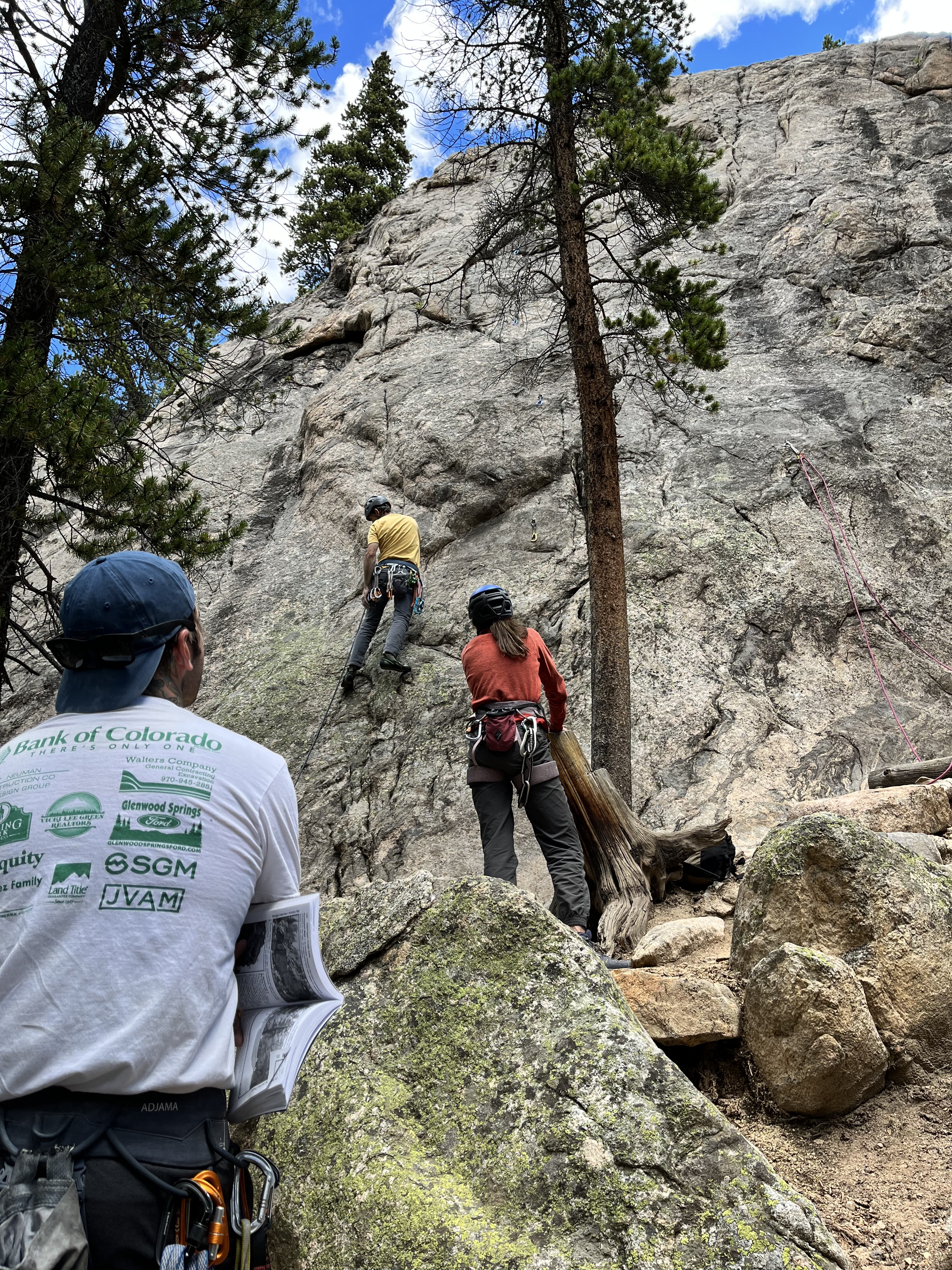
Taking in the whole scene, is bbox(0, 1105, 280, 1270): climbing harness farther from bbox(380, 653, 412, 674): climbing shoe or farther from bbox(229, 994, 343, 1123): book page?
bbox(380, 653, 412, 674): climbing shoe

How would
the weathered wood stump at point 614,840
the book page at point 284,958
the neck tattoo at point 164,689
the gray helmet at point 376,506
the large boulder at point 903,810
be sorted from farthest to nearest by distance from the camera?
the gray helmet at point 376,506
the weathered wood stump at point 614,840
the large boulder at point 903,810
the neck tattoo at point 164,689
the book page at point 284,958

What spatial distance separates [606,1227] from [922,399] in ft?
35.2

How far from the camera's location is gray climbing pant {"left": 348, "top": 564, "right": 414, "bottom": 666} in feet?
32.6

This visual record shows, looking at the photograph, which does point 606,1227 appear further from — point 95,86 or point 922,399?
point 922,399

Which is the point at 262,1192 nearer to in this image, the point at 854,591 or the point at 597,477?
the point at 597,477

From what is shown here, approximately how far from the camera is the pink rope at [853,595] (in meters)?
8.41

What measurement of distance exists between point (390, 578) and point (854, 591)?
4735 millimetres

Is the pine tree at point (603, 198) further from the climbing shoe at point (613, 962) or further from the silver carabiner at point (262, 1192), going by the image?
the silver carabiner at point (262, 1192)

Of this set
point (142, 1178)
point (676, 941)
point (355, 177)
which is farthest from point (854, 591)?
point (355, 177)

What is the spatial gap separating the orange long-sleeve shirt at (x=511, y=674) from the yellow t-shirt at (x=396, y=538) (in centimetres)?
380

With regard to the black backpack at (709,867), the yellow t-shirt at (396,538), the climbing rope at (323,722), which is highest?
the yellow t-shirt at (396,538)

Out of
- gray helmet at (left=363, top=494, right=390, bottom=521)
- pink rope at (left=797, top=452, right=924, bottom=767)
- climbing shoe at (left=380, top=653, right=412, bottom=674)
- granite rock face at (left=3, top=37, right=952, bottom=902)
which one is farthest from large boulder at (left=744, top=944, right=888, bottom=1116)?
gray helmet at (left=363, top=494, right=390, bottom=521)

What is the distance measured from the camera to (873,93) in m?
15.0

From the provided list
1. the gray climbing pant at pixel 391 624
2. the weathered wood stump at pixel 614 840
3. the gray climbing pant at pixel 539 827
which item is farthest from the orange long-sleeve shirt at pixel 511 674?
the gray climbing pant at pixel 391 624
